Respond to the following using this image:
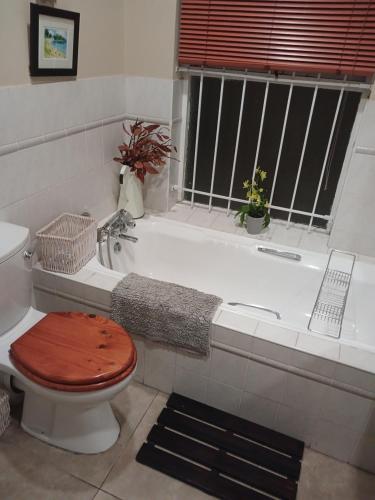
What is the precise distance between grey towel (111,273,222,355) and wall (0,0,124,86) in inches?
37.0

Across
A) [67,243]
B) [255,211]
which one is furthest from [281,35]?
[67,243]

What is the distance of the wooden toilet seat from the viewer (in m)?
1.23

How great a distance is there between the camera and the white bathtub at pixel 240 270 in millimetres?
1891

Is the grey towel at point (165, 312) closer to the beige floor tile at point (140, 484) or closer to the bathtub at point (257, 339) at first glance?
the bathtub at point (257, 339)

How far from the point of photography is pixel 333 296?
1.80 metres

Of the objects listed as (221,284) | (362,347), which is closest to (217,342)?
(362,347)

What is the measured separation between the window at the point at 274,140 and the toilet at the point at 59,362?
1.30 metres

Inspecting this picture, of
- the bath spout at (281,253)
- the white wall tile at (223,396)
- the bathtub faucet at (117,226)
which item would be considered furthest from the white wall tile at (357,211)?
the bathtub faucet at (117,226)

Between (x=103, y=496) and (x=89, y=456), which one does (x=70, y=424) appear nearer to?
(x=89, y=456)

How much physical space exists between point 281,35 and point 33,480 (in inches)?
85.6

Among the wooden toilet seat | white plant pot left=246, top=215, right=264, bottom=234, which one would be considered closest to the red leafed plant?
white plant pot left=246, top=215, right=264, bottom=234

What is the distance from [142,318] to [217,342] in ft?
1.06

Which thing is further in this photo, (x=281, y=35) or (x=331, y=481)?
(x=281, y=35)

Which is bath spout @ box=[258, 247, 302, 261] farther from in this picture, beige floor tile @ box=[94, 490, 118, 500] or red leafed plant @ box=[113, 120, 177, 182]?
beige floor tile @ box=[94, 490, 118, 500]
